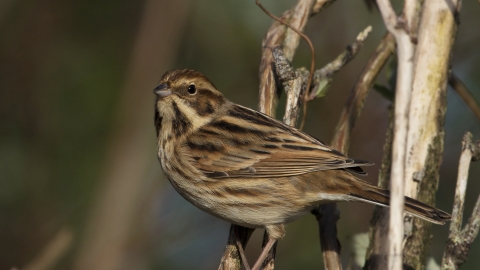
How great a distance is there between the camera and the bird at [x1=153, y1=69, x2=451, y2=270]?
4.15 m

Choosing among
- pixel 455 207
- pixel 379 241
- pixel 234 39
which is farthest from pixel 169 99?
pixel 234 39

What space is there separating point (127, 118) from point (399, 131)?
4199 mm

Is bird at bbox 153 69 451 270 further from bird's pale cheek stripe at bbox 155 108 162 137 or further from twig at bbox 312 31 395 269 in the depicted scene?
twig at bbox 312 31 395 269

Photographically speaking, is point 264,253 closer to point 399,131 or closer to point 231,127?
point 231,127

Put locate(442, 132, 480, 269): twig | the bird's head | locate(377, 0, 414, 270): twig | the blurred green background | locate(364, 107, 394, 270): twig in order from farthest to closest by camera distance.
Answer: the blurred green background
the bird's head
locate(364, 107, 394, 270): twig
locate(442, 132, 480, 269): twig
locate(377, 0, 414, 270): twig

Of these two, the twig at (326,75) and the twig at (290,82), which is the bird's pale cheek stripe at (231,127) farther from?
the twig at (326,75)

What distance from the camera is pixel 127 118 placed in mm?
6539

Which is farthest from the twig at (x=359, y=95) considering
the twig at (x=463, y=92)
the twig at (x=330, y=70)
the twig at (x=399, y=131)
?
the twig at (x=399, y=131)

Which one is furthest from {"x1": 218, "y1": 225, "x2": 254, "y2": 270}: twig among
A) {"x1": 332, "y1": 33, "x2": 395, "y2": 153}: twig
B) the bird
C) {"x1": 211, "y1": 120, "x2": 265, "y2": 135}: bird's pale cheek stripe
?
{"x1": 332, "y1": 33, "x2": 395, "y2": 153}: twig

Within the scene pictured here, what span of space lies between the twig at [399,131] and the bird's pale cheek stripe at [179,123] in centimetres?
204

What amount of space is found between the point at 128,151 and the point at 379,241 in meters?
3.04

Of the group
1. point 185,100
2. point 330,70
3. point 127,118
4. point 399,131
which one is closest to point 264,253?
point 185,100

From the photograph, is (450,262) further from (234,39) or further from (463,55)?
(234,39)

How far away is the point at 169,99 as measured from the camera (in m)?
4.52
